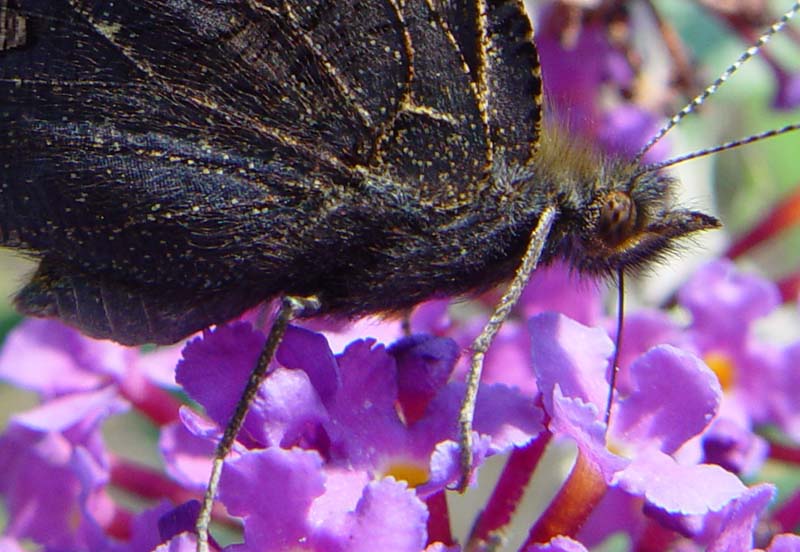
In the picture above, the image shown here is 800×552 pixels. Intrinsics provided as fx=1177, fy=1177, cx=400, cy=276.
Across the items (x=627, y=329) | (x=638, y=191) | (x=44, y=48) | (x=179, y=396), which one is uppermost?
(x=638, y=191)

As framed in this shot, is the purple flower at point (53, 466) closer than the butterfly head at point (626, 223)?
No

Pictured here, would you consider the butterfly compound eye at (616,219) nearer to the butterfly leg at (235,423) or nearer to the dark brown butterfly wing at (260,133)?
the dark brown butterfly wing at (260,133)

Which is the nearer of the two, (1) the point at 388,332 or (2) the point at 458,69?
(2) the point at 458,69

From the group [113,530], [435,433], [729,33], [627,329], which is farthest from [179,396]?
[729,33]

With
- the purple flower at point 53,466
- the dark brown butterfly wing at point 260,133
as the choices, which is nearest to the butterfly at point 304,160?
the dark brown butterfly wing at point 260,133

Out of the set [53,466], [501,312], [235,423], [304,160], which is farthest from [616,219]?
[53,466]

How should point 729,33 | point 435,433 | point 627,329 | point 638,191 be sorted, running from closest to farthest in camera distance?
1. point 435,433
2. point 638,191
3. point 627,329
4. point 729,33

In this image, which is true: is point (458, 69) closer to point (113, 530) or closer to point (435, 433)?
point (435, 433)
